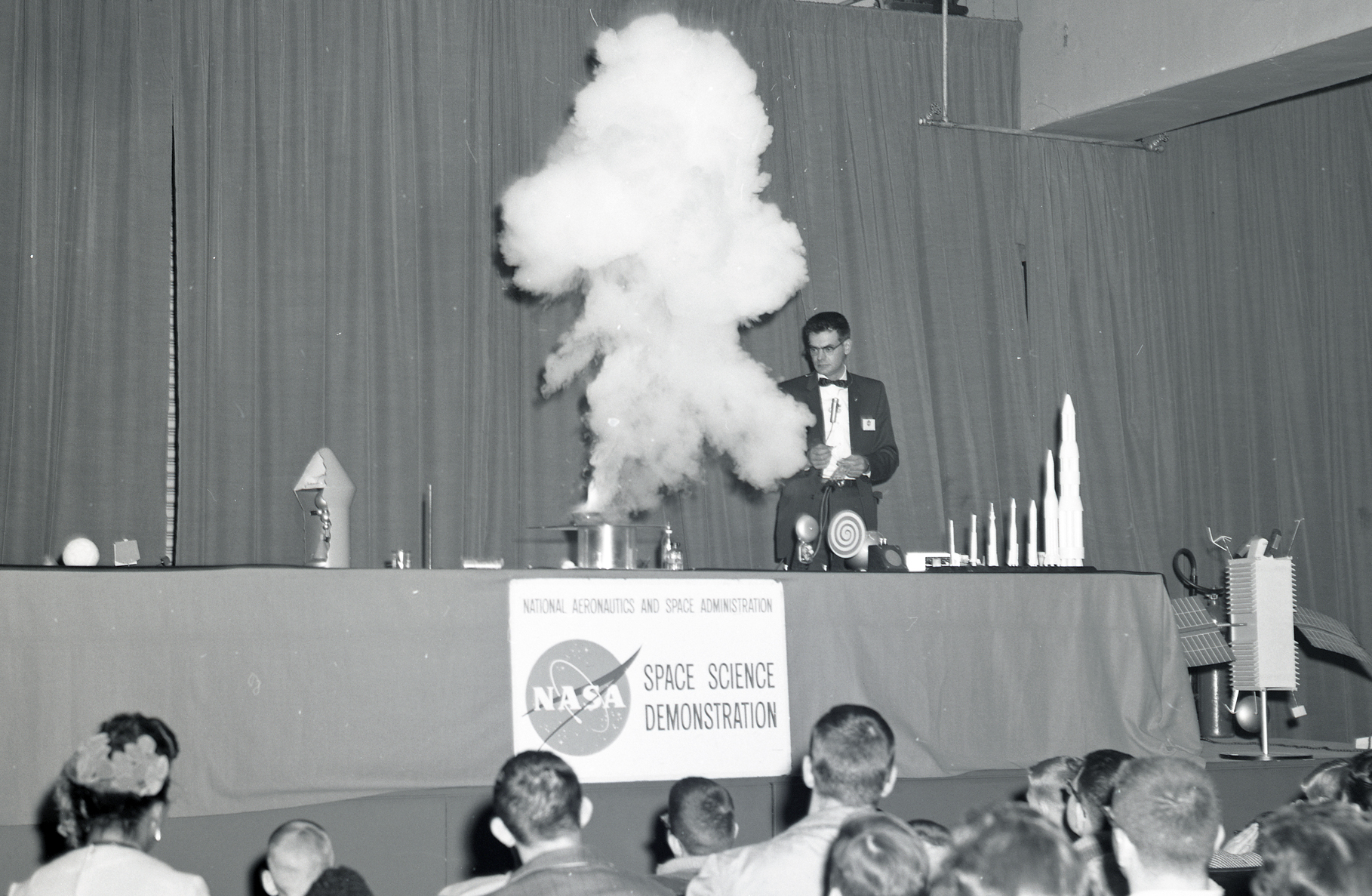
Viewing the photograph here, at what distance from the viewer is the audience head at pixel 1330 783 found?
2773mm

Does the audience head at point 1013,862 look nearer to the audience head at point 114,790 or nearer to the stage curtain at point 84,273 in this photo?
the audience head at point 114,790

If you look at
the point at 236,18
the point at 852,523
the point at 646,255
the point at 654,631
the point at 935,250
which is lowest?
the point at 654,631

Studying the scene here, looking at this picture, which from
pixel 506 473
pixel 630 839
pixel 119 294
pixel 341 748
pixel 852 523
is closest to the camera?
pixel 341 748

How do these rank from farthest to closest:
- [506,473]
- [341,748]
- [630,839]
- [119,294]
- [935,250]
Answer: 1. [935,250]
2. [506,473]
3. [119,294]
4. [630,839]
5. [341,748]

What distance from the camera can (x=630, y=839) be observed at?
3.99m

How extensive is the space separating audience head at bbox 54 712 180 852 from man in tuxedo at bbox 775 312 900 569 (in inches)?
127

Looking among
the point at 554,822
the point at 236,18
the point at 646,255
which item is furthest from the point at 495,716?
the point at 236,18

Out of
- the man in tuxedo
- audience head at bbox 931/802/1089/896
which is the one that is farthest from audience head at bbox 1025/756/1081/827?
the man in tuxedo

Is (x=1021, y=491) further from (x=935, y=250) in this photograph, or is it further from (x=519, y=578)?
(x=519, y=578)

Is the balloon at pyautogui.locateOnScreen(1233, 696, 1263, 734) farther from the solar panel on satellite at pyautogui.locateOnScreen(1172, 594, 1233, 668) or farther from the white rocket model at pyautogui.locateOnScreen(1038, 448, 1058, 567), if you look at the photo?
the white rocket model at pyautogui.locateOnScreen(1038, 448, 1058, 567)

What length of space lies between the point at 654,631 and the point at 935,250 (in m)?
→ 4.13

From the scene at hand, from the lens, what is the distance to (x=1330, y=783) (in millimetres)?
2848

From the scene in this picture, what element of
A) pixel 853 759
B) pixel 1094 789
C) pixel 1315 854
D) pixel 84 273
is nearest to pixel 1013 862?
pixel 1315 854

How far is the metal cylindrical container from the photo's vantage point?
14.5 ft
